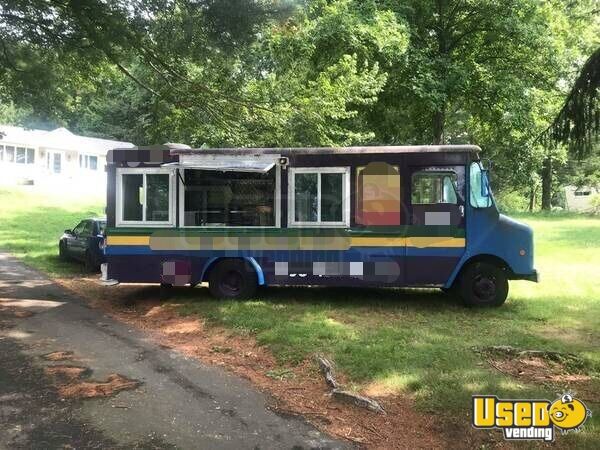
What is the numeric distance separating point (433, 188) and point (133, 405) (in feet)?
20.6

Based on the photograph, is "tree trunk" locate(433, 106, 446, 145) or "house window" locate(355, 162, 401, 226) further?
"tree trunk" locate(433, 106, 446, 145)

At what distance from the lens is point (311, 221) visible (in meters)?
10.3

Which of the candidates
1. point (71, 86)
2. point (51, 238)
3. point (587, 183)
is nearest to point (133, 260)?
point (71, 86)

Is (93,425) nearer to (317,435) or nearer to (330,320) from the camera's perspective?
(317,435)

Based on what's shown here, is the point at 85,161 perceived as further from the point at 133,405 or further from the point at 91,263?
the point at 133,405

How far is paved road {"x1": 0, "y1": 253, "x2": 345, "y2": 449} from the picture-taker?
4949mm

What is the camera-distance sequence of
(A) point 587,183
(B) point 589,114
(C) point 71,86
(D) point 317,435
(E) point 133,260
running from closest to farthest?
(D) point 317,435 < (B) point 589,114 < (E) point 133,260 < (C) point 71,86 < (A) point 587,183

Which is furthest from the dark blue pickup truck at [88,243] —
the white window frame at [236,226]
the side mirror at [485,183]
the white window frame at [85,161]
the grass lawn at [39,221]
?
the white window frame at [85,161]

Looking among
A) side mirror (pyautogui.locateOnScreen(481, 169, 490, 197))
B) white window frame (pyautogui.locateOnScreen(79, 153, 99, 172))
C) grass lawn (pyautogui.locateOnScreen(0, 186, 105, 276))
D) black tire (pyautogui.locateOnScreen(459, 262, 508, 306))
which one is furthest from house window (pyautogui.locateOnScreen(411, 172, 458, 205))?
white window frame (pyautogui.locateOnScreen(79, 153, 99, 172))

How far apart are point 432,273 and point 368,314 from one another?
4.44 ft

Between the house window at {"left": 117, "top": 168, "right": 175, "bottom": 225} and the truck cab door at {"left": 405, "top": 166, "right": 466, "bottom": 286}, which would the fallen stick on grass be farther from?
the house window at {"left": 117, "top": 168, "right": 175, "bottom": 225}

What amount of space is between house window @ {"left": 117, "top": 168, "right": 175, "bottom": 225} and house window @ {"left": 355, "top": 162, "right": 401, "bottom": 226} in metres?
3.43

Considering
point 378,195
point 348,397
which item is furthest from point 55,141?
point 348,397

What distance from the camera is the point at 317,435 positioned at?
5105mm
